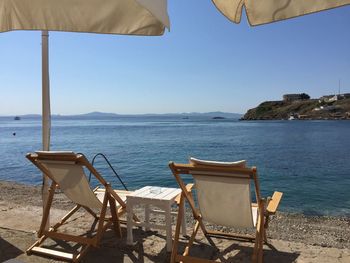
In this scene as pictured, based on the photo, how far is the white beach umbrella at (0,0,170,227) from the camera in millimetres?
3090

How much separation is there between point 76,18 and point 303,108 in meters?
137

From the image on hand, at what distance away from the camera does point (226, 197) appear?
3.25 meters

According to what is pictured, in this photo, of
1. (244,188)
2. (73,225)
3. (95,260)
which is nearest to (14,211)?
(73,225)

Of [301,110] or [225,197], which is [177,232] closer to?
[225,197]

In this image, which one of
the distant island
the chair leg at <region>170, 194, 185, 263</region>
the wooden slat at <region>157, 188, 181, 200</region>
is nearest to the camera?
the chair leg at <region>170, 194, 185, 263</region>

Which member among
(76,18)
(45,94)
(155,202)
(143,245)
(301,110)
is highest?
(301,110)

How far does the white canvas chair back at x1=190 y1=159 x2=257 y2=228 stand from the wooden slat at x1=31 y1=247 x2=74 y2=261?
1.37 metres

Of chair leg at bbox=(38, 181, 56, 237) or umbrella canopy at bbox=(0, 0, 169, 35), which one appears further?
chair leg at bbox=(38, 181, 56, 237)

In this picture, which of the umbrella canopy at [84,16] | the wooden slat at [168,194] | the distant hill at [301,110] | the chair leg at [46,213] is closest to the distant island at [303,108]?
the distant hill at [301,110]

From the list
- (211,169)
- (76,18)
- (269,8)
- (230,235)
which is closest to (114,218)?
(230,235)

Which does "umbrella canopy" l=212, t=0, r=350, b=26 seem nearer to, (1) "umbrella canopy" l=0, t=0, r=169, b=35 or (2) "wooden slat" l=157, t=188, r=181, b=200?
(1) "umbrella canopy" l=0, t=0, r=169, b=35

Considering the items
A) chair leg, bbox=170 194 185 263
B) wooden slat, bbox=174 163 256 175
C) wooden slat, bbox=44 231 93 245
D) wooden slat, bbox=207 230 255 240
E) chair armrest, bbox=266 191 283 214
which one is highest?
wooden slat, bbox=174 163 256 175

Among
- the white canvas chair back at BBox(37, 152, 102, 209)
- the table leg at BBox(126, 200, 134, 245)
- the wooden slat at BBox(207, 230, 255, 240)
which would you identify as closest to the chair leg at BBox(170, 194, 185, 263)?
the table leg at BBox(126, 200, 134, 245)

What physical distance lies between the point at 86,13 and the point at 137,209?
4.19 metres
